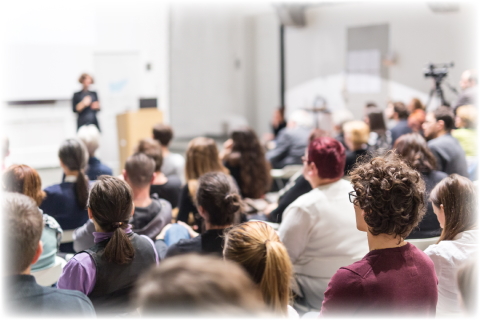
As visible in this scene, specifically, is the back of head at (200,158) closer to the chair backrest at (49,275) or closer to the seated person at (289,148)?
the chair backrest at (49,275)

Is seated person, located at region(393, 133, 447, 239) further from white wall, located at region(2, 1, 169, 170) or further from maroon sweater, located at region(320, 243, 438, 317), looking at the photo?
white wall, located at region(2, 1, 169, 170)

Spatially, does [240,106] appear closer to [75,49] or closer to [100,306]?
[75,49]

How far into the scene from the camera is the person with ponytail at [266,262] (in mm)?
1486

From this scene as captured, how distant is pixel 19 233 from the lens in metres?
1.38

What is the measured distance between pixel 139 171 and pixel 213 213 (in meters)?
0.77

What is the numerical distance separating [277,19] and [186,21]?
1868 millimetres

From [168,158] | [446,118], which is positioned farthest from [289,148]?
[446,118]

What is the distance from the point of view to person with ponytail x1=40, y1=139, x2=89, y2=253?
3.03 meters

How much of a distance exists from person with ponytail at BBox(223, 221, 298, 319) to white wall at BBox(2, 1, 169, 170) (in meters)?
6.48

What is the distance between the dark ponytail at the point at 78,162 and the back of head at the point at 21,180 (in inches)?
14.3

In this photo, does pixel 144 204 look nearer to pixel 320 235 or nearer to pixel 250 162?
pixel 320 235

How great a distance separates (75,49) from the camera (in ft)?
27.2

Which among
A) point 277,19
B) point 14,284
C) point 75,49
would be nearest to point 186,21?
point 277,19

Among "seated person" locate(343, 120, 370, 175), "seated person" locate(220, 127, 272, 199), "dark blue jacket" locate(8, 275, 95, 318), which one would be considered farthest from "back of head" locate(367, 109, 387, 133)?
"dark blue jacket" locate(8, 275, 95, 318)
